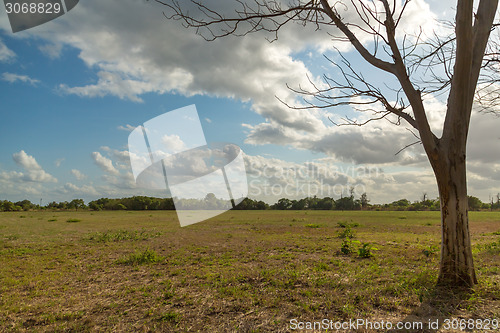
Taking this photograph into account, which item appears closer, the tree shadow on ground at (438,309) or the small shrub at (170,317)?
the tree shadow on ground at (438,309)

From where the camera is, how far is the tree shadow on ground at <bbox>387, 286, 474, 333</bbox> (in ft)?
13.1

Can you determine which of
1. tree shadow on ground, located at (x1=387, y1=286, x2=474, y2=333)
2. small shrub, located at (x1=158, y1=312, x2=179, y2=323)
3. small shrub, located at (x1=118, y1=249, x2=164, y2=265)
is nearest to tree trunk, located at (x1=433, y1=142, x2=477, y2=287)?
tree shadow on ground, located at (x1=387, y1=286, x2=474, y2=333)

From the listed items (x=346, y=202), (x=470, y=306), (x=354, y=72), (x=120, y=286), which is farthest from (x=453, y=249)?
(x=346, y=202)

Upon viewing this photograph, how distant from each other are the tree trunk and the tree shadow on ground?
10.1 inches

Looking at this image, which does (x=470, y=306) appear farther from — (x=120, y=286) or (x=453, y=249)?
(x=120, y=286)

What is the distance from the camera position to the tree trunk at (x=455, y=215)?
513cm

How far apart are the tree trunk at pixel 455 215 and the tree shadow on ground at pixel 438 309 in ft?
0.84

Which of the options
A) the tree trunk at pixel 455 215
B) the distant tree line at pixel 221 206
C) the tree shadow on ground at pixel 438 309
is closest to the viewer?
the tree shadow on ground at pixel 438 309

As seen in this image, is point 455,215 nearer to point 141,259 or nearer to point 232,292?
point 232,292

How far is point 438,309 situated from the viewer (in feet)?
14.9

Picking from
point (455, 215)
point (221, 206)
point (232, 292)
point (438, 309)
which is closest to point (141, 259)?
point (232, 292)

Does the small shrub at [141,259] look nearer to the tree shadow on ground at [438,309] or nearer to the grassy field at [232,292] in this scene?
the grassy field at [232,292]

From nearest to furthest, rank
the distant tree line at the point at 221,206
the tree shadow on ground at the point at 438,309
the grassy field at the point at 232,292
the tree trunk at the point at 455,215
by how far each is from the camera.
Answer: the tree shadow on ground at the point at 438,309
the grassy field at the point at 232,292
the tree trunk at the point at 455,215
the distant tree line at the point at 221,206

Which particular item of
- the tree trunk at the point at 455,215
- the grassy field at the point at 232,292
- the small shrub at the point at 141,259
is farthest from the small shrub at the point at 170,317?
the tree trunk at the point at 455,215
